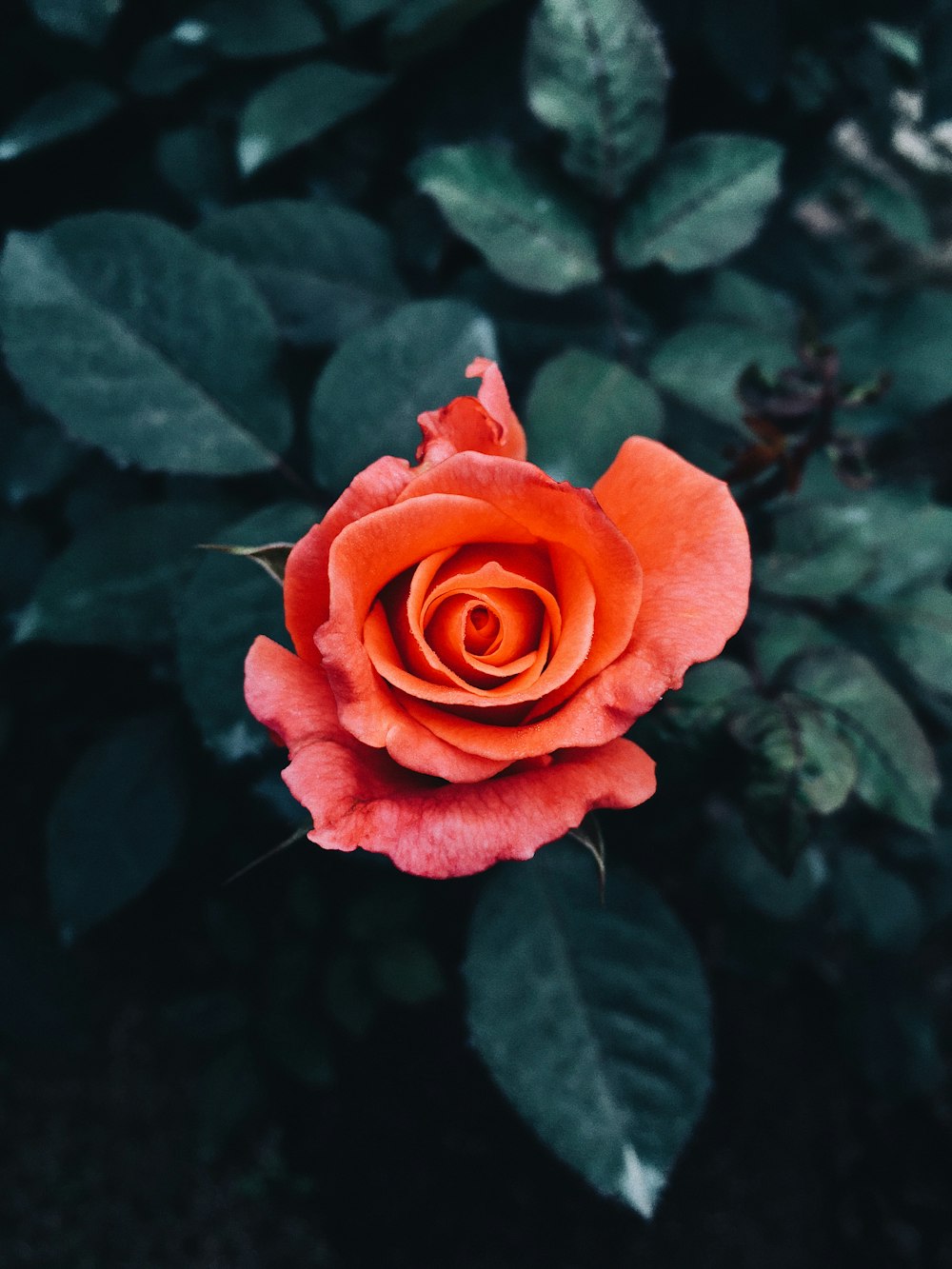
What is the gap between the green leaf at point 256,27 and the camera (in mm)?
944

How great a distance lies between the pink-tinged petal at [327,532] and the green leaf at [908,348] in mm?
713

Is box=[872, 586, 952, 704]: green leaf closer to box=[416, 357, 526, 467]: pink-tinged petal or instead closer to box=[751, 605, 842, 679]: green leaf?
box=[751, 605, 842, 679]: green leaf

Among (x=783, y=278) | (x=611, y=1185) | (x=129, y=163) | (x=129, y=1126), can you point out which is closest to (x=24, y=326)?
(x=129, y=163)

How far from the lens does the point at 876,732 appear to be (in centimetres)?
81

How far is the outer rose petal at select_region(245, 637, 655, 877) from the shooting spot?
468 mm

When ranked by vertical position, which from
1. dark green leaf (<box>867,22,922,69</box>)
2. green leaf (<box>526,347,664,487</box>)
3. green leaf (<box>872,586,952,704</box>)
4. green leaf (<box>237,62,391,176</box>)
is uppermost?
green leaf (<box>237,62,391,176</box>)

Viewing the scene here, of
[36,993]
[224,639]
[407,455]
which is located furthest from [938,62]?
[36,993]

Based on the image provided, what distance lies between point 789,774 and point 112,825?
655mm

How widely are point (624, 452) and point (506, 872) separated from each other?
470 mm

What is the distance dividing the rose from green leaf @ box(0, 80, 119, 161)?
679 mm

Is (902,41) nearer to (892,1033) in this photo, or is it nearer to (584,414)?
(584,414)

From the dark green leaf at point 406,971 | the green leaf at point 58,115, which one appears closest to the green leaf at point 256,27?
the green leaf at point 58,115

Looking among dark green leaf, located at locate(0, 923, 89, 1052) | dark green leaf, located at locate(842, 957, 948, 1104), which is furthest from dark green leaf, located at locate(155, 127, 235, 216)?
dark green leaf, located at locate(842, 957, 948, 1104)

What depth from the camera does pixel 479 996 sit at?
0.85 meters
